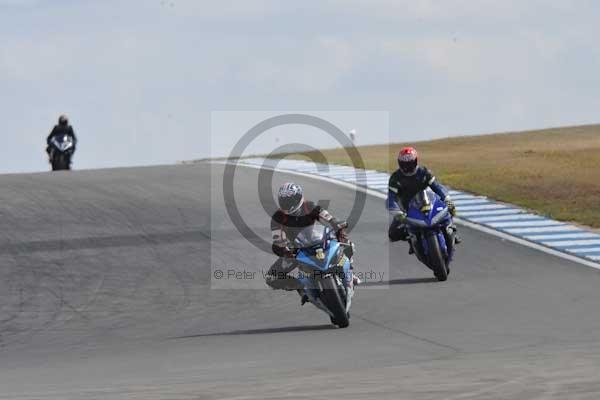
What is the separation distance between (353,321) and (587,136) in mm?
33906

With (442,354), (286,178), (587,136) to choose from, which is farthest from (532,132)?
(442,354)

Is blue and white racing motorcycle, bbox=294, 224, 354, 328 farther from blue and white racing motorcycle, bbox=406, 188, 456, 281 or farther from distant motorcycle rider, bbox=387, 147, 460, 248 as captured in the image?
distant motorcycle rider, bbox=387, 147, 460, 248

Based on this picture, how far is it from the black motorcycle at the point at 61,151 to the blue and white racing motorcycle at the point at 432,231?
1873cm

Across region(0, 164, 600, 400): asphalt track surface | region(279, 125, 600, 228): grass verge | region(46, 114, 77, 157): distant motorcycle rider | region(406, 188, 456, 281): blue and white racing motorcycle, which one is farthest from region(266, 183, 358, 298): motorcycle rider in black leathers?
region(46, 114, 77, 157): distant motorcycle rider

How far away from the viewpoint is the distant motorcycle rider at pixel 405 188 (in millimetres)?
17656

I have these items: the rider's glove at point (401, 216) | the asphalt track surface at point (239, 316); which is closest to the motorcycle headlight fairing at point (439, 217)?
the rider's glove at point (401, 216)

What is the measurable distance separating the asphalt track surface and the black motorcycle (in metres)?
8.17

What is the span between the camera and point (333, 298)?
13484mm

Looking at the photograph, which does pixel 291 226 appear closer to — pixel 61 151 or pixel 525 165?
pixel 525 165

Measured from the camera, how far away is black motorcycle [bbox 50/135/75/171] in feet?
113

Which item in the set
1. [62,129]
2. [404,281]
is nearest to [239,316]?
[404,281]

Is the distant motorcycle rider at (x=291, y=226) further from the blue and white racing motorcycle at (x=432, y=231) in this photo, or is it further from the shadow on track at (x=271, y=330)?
the blue and white racing motorcycle at (x=432, y=231)

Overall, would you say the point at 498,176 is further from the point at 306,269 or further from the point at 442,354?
the point at 442,354

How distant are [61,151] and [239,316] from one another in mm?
20280
